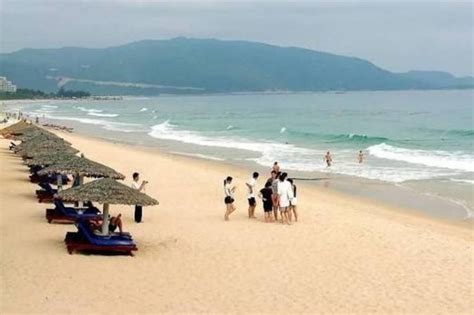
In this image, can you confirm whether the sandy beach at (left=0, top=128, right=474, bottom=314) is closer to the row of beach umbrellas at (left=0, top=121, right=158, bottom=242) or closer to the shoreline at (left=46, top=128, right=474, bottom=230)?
the shoreline at (left=46, top=128, right=474, bottom=230)

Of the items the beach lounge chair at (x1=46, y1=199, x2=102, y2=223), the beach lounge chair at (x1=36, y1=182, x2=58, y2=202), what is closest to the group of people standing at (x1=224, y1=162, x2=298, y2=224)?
the beach lounge chair at (x1=46, y1=199, x2=102, y2=223)

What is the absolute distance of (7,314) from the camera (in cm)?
949

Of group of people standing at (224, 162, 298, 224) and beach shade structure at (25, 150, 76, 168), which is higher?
beach shade structure at (25, 150, 76, 168)

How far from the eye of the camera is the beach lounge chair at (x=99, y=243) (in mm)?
12891

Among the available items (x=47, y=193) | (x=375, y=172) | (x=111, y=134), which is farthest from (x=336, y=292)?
(x=111, y=134)

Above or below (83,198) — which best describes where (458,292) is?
below

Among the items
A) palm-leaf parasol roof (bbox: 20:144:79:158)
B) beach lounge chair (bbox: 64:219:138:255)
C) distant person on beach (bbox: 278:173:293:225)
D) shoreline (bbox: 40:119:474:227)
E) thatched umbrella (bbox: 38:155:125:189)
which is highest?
palm-leaf parasol roof (bbox: 20:144:79:158)

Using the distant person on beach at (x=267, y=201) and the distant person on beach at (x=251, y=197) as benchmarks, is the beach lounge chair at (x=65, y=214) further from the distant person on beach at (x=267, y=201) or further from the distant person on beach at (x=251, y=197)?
the distant person on beach at (x=267, y=201)

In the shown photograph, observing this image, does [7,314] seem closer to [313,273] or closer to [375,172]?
[313,273]

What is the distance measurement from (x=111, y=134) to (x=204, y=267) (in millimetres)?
45434

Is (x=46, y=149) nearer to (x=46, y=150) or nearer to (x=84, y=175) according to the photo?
(x=46, y=150)

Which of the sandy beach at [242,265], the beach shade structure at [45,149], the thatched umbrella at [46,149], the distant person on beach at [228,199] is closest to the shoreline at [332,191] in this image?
the sandy beach at [242,265]

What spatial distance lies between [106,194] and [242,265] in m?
2.69

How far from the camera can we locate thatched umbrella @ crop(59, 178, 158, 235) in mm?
12625
